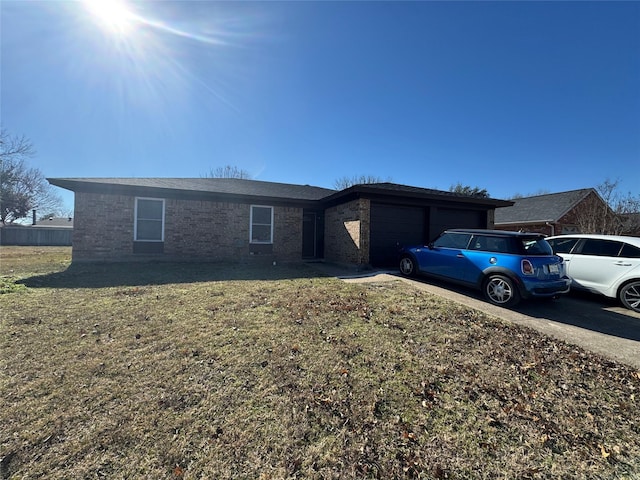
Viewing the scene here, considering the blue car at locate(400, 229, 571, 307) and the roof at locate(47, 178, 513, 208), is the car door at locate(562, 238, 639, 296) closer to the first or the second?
the blue car at locate(400, 229, 571, 307)

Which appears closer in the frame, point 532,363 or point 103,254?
point 532,363

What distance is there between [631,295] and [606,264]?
2.36ft

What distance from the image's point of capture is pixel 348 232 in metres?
10.4

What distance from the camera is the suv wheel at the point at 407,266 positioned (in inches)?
316

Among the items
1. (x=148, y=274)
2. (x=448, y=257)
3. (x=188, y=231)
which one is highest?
(x=188, y=231)

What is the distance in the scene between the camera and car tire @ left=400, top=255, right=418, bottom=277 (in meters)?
7.99

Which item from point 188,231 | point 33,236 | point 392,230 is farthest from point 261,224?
point 33,236

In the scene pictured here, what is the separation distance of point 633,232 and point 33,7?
2926 cm

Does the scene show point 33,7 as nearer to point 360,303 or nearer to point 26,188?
point 360,303

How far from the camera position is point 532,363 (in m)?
3.38

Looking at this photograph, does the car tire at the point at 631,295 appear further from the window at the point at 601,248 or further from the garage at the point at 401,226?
the garage at the point at 401,226

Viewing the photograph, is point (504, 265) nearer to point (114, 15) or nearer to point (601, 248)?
point (601, 248)

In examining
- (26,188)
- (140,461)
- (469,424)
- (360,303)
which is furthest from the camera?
(26,188)

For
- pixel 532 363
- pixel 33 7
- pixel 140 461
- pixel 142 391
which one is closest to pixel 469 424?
pixel 532 363
